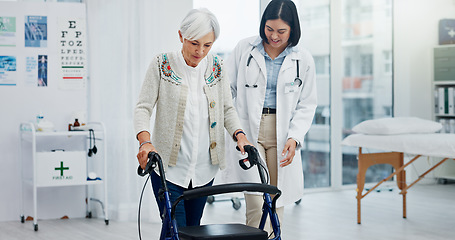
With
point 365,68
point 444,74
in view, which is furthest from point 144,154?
point 444,74

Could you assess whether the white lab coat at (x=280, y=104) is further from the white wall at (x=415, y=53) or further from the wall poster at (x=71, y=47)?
the white wall at (x=415, y=53)

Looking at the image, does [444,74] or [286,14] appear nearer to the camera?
[286,14]

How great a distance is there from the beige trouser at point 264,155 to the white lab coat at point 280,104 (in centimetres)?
3

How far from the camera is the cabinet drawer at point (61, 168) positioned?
405cm

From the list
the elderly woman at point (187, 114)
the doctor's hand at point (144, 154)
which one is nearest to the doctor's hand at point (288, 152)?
the elderly woman at point (187, 114)

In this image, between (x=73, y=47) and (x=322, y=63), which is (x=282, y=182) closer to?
(x=73, y=47)

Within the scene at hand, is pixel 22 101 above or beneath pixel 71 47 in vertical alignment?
beneath

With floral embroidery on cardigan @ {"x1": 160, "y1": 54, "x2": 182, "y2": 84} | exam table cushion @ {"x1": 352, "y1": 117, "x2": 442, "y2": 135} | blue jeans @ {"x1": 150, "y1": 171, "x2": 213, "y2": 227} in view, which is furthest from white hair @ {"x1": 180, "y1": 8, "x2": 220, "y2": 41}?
exam table cushion @ {"x1": 352, "y1": 117, "x2": 442, "y2": 135}

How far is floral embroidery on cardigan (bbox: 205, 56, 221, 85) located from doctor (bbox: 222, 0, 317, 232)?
0.34 m

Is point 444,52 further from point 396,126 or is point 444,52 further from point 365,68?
point 396,126

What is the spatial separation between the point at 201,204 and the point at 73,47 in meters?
2.61

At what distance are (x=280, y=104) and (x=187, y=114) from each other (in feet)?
1.72

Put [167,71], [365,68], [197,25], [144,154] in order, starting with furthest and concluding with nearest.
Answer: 1. [365,68]
2. [167,71]
3. [197,25]
4. [144,154]

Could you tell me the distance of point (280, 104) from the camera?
2.40 m
